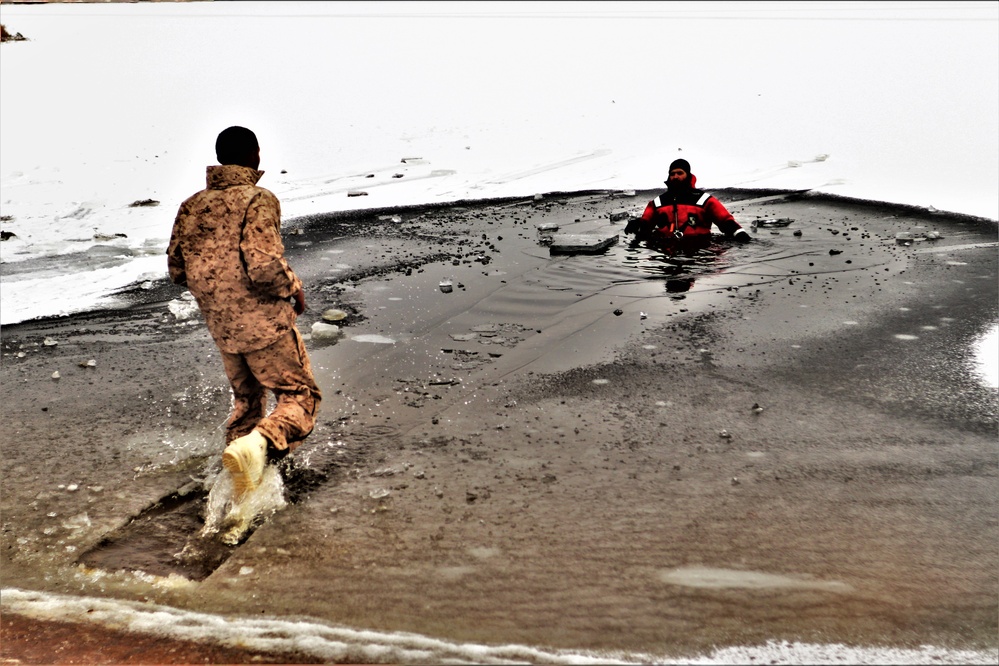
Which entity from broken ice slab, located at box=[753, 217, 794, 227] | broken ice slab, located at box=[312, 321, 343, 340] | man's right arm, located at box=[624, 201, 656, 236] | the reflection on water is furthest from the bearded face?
broken ice slab, located at box=[312, 321, 343, 340]

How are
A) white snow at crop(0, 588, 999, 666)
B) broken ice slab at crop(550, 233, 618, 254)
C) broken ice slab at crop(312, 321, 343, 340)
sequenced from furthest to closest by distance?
broken ice slab at crop(550, 233, 618, 254), broken ice slab at crop(312, 321, 343, 340), white snow at crop(0, 588, 999, 666)

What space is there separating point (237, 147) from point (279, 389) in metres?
1.07

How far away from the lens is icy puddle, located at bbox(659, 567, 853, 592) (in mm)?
3252

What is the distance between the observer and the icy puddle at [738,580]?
3252mm

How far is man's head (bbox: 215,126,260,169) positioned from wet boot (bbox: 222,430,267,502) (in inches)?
46.3

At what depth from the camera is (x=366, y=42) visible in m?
21.9

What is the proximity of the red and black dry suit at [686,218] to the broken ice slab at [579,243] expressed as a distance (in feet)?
1.78

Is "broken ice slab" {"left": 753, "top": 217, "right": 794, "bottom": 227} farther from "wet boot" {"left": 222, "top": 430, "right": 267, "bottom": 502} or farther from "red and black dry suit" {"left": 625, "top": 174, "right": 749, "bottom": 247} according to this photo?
"wet boot" {"left": 222, "top": 430, "right": 267, "bottom": 502}

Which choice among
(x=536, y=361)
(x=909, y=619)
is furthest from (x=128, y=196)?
(x=909, y=619)

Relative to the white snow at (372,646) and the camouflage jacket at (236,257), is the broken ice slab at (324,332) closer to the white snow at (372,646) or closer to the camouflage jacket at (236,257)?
the camouflage jacket at (236,257)

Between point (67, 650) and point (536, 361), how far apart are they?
3.35 metres

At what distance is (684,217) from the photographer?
8953 millimetres

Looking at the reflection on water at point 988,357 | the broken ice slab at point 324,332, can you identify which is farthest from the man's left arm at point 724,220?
the broken ice slab at point 324,332

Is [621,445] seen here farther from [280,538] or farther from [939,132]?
[939,132]
